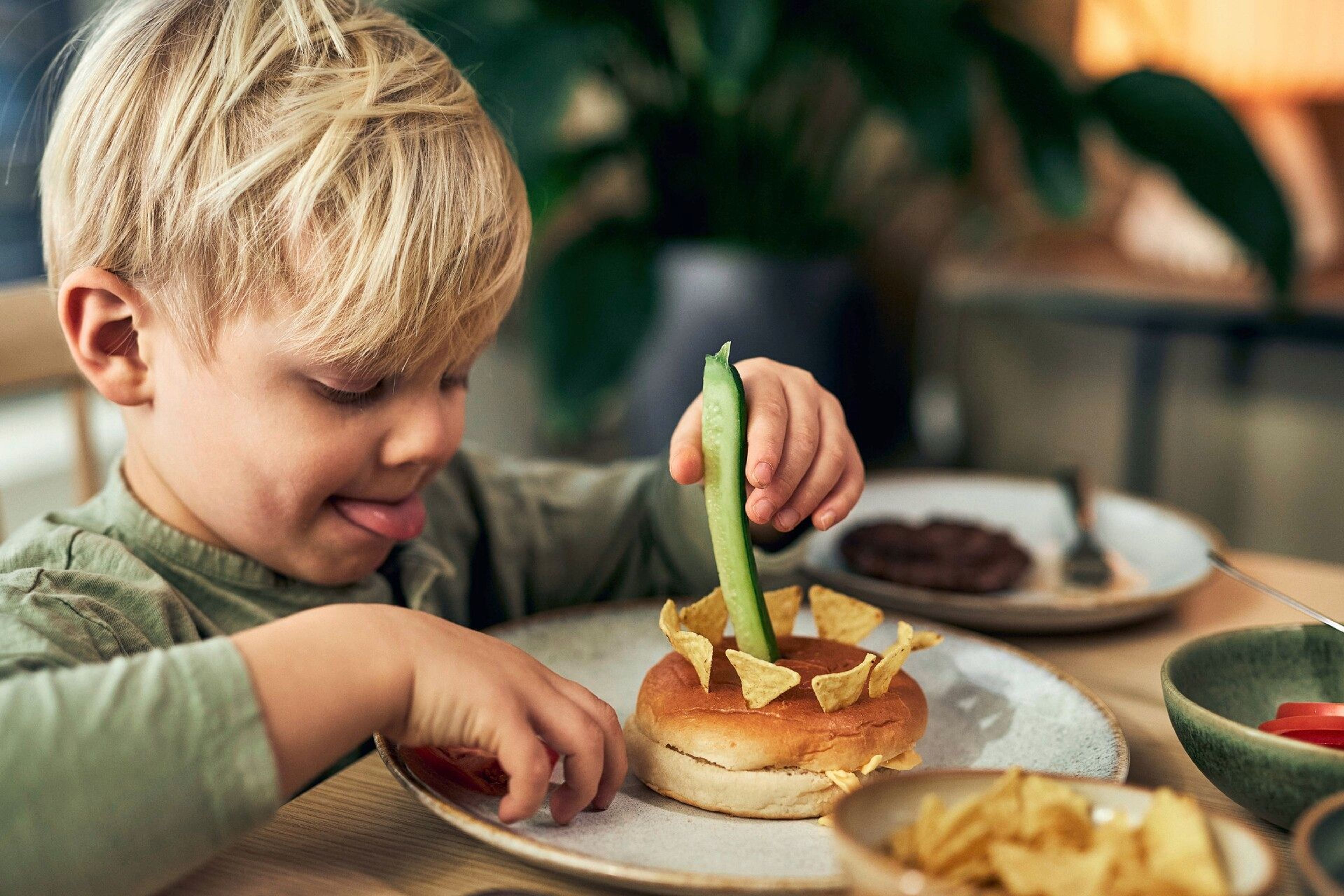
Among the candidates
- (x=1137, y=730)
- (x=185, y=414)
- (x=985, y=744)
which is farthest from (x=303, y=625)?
(x=1137, y=730)

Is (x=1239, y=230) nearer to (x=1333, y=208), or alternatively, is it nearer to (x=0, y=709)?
(x=1333, y=208)

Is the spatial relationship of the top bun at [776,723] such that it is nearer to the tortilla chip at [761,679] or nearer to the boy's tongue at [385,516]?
the tortilla chip at [761,679]

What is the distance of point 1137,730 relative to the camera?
2.38 feet

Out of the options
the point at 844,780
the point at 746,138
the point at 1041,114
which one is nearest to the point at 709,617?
the point at 844,780

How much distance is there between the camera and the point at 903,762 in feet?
Answer: 2.08

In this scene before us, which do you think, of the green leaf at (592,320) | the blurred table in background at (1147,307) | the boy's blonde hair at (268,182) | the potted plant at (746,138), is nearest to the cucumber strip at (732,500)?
the boy's blonde hair at (268,182)

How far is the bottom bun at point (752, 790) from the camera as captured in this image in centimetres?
59

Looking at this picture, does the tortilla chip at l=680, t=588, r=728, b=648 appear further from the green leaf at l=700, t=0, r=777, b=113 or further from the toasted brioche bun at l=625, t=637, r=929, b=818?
the green leaf at l=700, t=0, r=777, b=113

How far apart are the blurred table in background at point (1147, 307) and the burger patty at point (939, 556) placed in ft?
4.65

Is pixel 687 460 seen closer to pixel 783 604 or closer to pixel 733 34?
pixel 783 604

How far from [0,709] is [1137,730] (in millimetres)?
642

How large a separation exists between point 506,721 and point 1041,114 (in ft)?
5.20

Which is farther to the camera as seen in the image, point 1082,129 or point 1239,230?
point 1082,129

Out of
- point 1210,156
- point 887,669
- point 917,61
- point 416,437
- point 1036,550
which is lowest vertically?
point 1036,550
